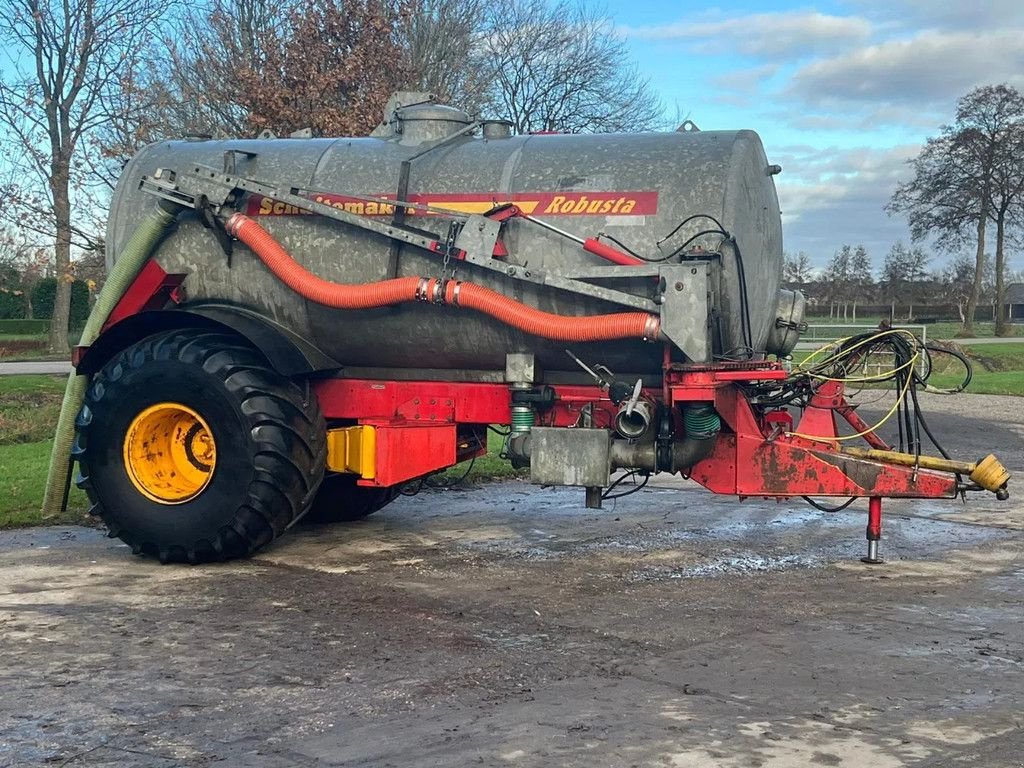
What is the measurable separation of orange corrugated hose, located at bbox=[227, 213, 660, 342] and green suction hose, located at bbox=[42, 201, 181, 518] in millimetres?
562

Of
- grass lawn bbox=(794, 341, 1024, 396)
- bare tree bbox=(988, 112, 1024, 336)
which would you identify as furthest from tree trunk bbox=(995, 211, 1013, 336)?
grass lawn bbox=(794, 341, 1024, 396)

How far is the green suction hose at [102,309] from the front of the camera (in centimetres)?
807

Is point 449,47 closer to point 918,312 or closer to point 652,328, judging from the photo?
point 652,328

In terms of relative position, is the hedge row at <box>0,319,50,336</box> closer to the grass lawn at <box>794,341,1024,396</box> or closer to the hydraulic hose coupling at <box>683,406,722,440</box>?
the grass lawn at <box>794,341,1024,396</box>

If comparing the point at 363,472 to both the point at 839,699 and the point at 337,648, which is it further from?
the point at 839,699

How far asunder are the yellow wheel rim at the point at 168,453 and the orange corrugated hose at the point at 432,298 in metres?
1.12

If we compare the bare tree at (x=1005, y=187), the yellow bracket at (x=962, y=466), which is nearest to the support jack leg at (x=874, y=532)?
the yellow bracket at (x=962, y=466)

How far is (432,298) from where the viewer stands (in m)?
7.42

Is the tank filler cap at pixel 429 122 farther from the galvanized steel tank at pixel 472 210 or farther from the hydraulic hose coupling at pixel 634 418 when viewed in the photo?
the hydraulic hose coupling at pixel 634 418

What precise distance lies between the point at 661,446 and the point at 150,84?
18.1 metres

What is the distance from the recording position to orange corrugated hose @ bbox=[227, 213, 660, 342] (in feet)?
23.3

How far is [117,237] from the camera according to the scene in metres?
8.46

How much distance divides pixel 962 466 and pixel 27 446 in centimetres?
1007

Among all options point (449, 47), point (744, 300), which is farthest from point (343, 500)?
point (449, 47)
